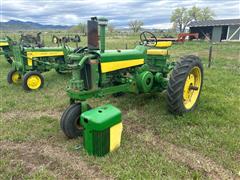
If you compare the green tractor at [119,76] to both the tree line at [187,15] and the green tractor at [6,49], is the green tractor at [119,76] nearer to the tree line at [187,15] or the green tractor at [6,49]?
the green tractor at [6,49]

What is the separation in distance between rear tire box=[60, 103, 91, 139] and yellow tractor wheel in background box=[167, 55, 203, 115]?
152 cm

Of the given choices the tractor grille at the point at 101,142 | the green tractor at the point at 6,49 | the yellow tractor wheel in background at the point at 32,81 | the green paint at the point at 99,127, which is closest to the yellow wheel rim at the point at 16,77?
the yellow tractor wheel in background at the point at 32,81

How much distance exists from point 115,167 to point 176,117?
1725mm

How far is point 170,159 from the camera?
114 inches

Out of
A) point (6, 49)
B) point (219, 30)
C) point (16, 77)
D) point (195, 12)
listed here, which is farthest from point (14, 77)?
point (195, 12)

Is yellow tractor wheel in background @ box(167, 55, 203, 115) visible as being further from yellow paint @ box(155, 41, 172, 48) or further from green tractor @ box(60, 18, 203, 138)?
yellow paint @ box(155, 41, 172, 48)

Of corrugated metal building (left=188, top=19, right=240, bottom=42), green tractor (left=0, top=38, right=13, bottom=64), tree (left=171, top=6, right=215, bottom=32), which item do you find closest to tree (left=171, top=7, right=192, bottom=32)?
tree (left=171, top=6, right=215, bottom=32)

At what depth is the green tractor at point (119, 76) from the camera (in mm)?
3211

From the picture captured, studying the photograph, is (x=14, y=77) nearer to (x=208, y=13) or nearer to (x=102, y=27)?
(x=102, y=27)

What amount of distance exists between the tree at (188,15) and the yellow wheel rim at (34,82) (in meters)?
60.0

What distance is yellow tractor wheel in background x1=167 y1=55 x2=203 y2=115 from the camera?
3648 mm

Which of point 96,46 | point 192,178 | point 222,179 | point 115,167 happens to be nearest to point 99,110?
point 115,167

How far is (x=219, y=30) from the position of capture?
2922 cm

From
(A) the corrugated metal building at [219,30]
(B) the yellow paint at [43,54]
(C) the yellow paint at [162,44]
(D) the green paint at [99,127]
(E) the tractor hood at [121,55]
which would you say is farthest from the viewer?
(A) the corrugated metal building at [219,30]
